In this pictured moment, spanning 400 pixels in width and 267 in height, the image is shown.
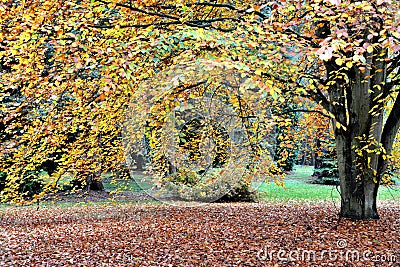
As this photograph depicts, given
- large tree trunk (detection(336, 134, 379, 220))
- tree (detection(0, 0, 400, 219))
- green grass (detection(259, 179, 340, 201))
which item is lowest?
green grass (detection(259, 179, 340, 201))

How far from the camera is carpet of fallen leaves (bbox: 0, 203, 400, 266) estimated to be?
511cm

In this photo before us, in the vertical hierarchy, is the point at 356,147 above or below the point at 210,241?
above

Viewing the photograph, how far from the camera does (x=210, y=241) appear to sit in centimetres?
616

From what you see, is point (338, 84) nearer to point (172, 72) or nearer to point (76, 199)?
point (172, 72)

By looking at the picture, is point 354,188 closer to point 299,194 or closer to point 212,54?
point 212,54

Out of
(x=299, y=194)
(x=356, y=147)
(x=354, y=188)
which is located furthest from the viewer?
(x=299, y=194)

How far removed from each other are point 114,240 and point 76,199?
32.0ft

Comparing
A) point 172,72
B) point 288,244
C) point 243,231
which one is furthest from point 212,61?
point 243,231

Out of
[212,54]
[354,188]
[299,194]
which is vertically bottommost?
[299,194]

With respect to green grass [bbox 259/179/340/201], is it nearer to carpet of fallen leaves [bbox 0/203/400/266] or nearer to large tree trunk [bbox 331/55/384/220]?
carpet of fallen leaves [bbox 0/203/400/266]

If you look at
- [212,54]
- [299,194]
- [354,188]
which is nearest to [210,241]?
[354,188]

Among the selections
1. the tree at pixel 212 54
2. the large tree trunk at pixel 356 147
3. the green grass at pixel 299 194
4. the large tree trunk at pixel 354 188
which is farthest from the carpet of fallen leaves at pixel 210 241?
the green grass at pixel 299 194

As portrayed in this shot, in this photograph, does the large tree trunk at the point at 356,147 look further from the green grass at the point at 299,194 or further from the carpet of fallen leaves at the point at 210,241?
the green grass at the point at 299,194

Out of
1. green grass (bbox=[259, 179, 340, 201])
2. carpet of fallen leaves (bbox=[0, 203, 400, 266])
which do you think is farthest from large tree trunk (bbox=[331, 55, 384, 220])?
green grass (bbox=[259, 179, 340, 201])
